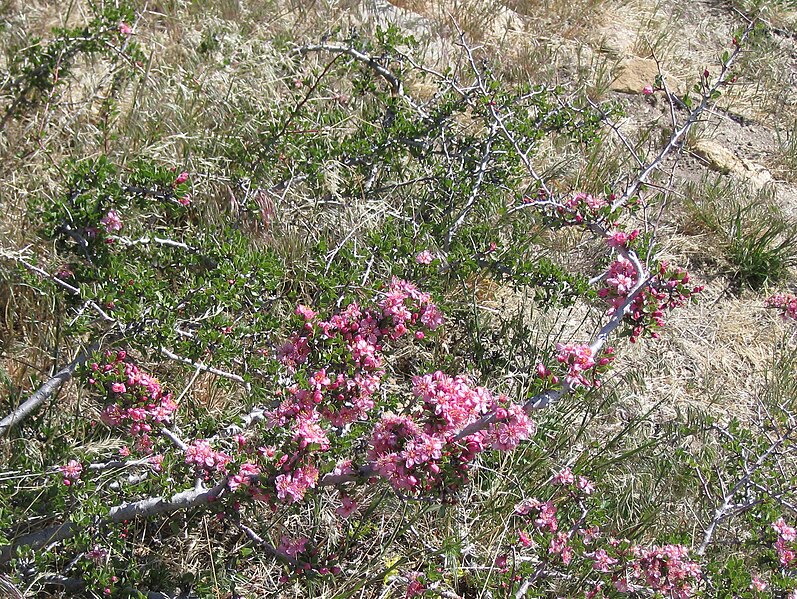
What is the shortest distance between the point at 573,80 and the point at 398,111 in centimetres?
213

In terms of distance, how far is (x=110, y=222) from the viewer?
2588 mm

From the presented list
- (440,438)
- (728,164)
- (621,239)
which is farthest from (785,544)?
(728,164)

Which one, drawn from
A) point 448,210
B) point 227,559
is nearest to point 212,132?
point 448,210

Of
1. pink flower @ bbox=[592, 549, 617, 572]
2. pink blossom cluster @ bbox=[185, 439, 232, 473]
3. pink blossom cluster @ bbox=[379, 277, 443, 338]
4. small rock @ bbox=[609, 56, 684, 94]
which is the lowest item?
pink blossom cluster @ bbox=[185, 439, 232, 473]

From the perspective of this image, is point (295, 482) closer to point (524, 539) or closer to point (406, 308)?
point (406, 308)

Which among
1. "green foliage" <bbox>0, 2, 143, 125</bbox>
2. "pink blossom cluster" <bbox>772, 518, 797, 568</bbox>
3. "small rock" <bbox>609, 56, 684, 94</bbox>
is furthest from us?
"small rock" <bbox>609, 56, 684, 94</bbox>

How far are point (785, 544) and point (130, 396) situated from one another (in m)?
2.16

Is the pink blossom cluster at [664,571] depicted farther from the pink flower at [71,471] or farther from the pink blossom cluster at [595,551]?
the pink flower at [71,471]

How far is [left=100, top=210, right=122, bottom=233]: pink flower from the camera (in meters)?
2.58

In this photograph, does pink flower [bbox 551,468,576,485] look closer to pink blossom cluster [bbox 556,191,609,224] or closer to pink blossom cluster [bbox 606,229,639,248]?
pink blossom cluster [bbox 606,229,639,248]

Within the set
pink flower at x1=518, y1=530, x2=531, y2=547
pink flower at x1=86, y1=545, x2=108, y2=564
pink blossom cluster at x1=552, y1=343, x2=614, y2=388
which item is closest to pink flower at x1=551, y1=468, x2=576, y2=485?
pink flower at x1=518, y1=530, x2=531, y2=547

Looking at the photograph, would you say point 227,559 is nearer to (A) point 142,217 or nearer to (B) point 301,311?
(B) point 301,311

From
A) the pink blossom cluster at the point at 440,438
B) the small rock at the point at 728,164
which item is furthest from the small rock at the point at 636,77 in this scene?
the pink blossom cluster at the point at 440,438

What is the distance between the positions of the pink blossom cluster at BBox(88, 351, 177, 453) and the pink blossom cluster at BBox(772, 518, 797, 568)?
2028 millimetres
